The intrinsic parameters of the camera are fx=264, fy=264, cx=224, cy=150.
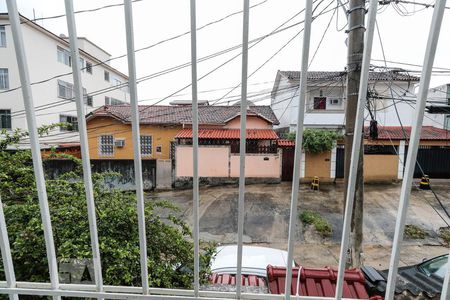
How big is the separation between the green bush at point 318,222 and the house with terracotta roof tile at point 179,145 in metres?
4.46

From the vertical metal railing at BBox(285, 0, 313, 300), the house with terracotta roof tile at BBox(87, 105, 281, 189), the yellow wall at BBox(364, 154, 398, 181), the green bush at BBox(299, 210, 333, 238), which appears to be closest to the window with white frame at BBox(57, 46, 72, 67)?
the house with terracotta roof tile at BBox(87, 105, 281, 189)

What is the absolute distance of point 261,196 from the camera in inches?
415

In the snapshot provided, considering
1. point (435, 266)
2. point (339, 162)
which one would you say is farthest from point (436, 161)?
point (435, 266)

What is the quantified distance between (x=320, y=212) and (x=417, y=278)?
17.1 feet

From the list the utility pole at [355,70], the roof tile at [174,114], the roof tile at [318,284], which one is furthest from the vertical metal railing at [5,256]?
the roof tile at [174,114]

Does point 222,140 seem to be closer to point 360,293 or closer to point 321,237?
point 321,237

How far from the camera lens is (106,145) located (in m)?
14.4

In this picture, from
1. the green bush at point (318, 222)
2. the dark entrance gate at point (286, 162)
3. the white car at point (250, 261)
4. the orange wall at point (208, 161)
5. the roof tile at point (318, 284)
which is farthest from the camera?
the dark entrance gate at point (286, 162)

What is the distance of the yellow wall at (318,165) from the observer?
40.8 feet

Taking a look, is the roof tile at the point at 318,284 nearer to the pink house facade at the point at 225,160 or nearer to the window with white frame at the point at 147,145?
the pink house facade at the point at 225,160

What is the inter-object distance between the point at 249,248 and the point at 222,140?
9.05 meters

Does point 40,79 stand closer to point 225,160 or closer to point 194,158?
point 225,160

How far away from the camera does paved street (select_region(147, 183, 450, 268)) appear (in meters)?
6.17

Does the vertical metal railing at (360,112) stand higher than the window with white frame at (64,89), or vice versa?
the window with white frame at (64,89)
